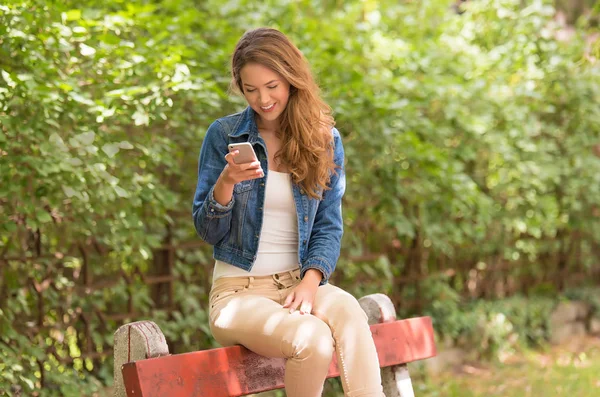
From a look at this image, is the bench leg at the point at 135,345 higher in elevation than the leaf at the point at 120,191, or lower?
lower

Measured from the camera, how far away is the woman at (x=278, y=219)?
8.58 feet

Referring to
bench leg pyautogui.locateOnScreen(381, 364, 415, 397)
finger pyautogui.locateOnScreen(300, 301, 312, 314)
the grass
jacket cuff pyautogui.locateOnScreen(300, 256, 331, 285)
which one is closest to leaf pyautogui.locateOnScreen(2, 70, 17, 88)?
jacket cuff pyautogui.locateOnScreen(300, 256, 331, 285)

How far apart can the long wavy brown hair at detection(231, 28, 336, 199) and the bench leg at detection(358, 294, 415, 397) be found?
53 centimetres

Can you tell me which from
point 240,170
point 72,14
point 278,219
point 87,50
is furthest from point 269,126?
point 72,14

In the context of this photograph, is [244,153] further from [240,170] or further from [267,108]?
[267,108]

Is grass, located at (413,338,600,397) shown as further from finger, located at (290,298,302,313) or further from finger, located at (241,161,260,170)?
finger, located at (241,161,260,170)

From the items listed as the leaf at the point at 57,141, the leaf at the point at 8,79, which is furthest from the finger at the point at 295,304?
the leaf at the point at 8,79

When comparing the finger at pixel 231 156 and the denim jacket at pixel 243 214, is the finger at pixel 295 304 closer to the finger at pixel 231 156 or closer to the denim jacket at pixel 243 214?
the denim jacket at pixel 243 214

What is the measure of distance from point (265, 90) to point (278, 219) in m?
0.44

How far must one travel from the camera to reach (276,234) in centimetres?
288

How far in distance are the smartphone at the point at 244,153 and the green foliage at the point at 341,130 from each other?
104 centimetres

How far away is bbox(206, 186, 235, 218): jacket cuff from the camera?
2668 millimetres

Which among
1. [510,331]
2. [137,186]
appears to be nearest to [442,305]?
[510,331]

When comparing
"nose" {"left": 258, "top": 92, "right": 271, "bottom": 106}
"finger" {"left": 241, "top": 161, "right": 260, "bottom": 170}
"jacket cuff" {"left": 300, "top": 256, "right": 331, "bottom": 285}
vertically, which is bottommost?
"jacket cuff" {"left": 300, "top": 256, "right": 331, "bottom": 285}
